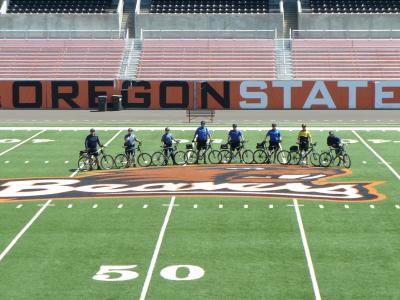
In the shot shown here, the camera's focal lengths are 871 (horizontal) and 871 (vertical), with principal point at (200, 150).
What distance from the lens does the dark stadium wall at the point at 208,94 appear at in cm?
5925

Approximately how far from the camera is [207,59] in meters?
64.6

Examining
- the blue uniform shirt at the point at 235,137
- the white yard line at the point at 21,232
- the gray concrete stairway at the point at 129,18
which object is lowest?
the white yard line at the point at 21,232

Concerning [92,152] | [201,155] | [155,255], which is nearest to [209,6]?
[201,155]

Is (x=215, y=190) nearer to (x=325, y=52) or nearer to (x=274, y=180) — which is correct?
(x=274, y=180)

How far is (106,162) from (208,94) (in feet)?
82.5

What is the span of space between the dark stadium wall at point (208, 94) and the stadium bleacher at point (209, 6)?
13.3 metres

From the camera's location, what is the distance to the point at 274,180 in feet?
100

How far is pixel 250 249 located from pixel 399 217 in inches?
219

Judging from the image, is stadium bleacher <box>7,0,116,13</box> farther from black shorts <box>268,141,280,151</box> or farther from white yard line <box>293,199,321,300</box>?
white yard line <box>293,199,321,300</box>

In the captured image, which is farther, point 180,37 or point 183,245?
point 180,37

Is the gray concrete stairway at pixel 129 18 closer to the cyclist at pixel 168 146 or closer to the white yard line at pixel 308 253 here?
the cyclist at pixel 168 146

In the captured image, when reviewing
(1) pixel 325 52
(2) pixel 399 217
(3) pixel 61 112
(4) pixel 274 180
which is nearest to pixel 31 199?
(4) pixel 274 180

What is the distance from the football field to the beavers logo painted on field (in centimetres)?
8

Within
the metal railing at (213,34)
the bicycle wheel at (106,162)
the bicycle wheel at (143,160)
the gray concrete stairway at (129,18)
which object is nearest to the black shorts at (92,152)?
the bicycle wheel at (106,162)
